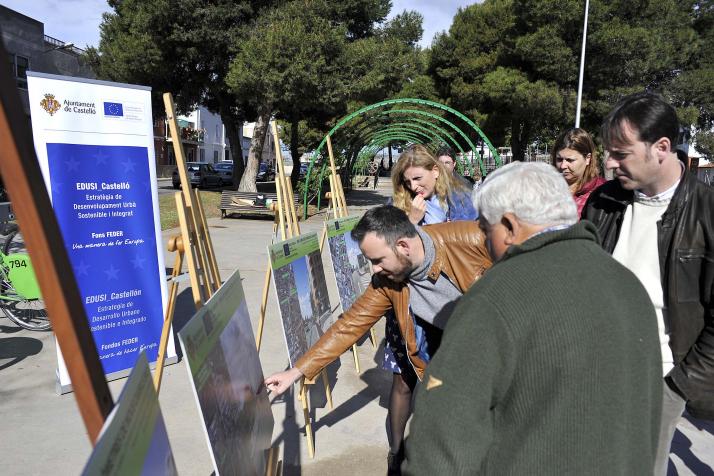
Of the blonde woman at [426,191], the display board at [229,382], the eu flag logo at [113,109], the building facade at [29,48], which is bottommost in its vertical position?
the display board at [229,382]

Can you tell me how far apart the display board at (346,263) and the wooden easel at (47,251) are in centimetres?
370

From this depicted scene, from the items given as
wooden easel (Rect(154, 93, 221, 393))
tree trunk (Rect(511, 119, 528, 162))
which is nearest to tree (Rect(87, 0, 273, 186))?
tree trunk (Rect(511, 119, 528, 162))

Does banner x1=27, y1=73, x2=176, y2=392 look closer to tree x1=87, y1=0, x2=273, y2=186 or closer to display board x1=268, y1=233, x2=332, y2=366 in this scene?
display board x1=268, y1=233, x2=332, y2=366

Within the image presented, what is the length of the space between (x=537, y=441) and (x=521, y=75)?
24.2 metres

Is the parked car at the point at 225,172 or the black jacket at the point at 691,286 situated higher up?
the parked car at the point at 225,172

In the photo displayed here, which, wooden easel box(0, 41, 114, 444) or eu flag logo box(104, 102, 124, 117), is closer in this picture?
wooden easel box(0, 41, 114, 444)

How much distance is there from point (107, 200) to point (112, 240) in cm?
31

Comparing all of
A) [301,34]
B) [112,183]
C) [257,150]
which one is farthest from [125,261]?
[257,150]

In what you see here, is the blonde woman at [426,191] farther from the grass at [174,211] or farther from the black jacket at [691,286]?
the grass at [174,211]

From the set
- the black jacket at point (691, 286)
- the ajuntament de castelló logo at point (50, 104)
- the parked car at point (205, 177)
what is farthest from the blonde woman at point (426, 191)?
the parked car at point (205, 177)

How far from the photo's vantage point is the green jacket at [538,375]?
1139 millimetres

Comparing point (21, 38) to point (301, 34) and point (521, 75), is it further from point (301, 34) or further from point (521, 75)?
point (521, 75)

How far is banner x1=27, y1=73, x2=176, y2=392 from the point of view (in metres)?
3.83

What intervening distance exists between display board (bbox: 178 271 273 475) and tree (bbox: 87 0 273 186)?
51.7 ft
